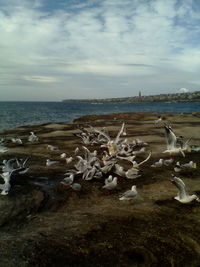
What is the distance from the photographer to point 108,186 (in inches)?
328

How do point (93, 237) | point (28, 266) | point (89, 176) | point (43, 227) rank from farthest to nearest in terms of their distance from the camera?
point (89, 176) → point (43, 227) → point (93, 237) → point (28, 266)

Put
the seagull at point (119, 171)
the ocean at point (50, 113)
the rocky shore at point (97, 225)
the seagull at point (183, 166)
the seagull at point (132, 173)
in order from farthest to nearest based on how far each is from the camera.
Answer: the ocean at point (50, 113), the seagull at point (183, 166), the seagull at point (119, 171), the seagull at point (132, 173), the rocky shore at point (97, 225)

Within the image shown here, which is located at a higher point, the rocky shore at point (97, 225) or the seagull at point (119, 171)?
the seagull at point (119, 171)

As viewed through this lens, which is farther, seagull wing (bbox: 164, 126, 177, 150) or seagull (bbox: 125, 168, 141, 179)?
seagull wing (bbox: 164, 126, 177, 150)

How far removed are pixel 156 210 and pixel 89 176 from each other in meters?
3.11

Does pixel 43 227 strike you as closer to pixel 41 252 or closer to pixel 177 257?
pixel 41 252

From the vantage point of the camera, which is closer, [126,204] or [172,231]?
[172,231]

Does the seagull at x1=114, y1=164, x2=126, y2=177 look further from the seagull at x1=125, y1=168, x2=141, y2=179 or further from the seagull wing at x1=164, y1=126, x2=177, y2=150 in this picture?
the seagull wing at x1=164, y1=126, x2=177, y2=150

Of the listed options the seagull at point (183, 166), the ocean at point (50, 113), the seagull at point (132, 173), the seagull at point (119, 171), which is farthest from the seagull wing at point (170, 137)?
the ocean at point (50, 113)

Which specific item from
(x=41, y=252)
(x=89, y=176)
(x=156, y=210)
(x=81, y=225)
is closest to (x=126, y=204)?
(x=156, y=210)

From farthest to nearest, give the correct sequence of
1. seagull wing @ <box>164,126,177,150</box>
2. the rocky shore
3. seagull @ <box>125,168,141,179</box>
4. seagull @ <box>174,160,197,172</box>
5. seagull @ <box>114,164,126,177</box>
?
1. seagull wing @ <box>164,126,177,150</box>
2. seagull @ <box>174,160,197,172</box>
3. seagull @ <box>114,164,126,177</box>
4. seagull @ <box>125,168,141,179</box>
5. the rocky shore

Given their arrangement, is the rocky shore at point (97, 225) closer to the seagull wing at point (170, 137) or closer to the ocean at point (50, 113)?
the seagull wing at point (170, 137)

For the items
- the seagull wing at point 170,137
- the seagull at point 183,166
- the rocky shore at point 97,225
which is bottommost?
the rocky shore at point 97,225

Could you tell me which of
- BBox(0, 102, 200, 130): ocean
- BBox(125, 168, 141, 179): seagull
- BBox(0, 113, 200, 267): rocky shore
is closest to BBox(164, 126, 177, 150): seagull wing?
BBox(0, 113, 200, 267): rocky shore
